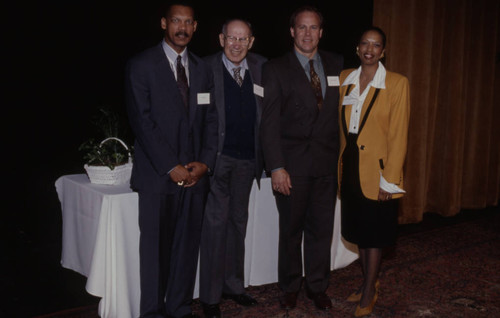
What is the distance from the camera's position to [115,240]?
7.94ft

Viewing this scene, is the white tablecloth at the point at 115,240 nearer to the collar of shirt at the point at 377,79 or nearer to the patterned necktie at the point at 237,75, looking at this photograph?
the patterned necktie at the point at 237,75

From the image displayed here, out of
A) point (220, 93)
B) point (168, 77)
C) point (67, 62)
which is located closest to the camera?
point (168, 77)

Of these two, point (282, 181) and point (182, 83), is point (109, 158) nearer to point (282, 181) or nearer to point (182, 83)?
point (182, 83)

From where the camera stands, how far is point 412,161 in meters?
4.76

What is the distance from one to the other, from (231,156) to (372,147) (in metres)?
0.75

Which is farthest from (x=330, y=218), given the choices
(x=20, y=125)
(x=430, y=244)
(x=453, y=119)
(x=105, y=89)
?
(x=453, y=119)

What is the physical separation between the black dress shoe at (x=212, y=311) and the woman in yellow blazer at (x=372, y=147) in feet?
2.57

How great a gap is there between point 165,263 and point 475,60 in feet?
14.1

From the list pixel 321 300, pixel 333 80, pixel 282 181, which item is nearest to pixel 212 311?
pixel 321 300

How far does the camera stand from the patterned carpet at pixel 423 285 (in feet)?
9.07

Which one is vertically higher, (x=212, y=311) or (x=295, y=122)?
(x=295, y=122)

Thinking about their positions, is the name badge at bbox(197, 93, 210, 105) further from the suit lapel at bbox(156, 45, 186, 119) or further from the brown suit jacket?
the brown suit jacket

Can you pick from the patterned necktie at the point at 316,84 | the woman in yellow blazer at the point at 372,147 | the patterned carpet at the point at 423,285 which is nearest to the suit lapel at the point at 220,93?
the patterned necktie at the point at 316,84

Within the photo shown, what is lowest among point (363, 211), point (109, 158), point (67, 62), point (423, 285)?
point (423, 285)
